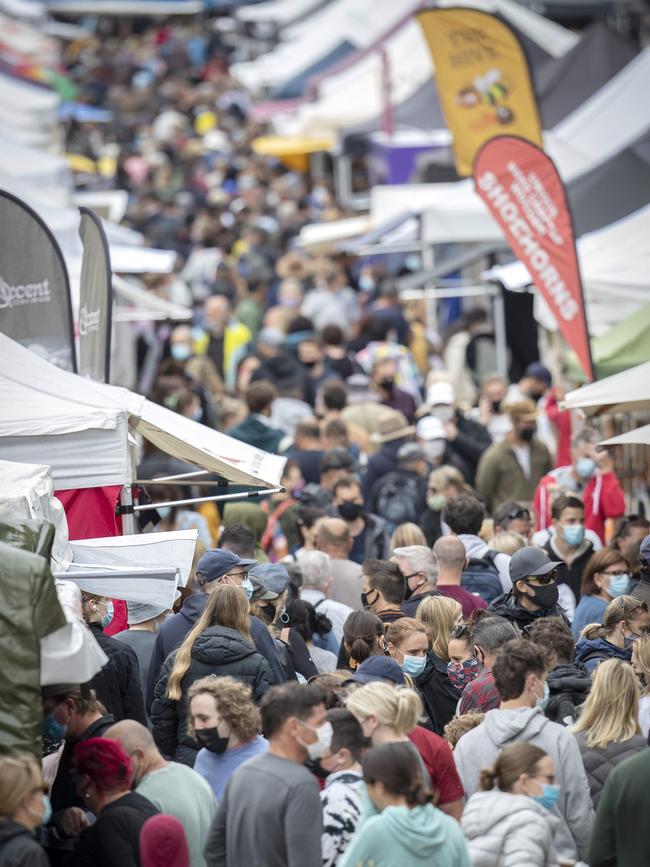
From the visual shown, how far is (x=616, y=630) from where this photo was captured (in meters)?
7.74

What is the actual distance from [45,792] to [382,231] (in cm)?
1435

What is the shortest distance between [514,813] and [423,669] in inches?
73.0

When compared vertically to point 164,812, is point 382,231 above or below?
above

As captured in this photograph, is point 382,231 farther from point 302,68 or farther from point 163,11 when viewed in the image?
point 163,11

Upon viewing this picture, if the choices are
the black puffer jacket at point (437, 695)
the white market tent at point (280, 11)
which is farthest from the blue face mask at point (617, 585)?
the white market tent at point (280, 11)

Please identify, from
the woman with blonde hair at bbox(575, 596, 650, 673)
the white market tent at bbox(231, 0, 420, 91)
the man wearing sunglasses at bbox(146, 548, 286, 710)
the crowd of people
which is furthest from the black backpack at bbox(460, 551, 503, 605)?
the white market tent at bbox(231, 0, 420, 91)

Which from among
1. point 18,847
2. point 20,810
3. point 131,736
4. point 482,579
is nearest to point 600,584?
point 482,579

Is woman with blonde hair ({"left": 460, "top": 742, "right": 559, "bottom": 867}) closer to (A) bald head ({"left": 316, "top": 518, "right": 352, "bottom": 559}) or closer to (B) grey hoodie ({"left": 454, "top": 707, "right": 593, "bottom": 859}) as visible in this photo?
(B) grey hoodie ({"left": 454, "top": 707, "right": 593, "bottom": 859})

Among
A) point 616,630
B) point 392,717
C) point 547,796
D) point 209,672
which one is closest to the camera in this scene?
point 547,796

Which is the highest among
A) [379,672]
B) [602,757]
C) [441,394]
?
[441,394]

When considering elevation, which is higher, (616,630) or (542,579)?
(542,579)

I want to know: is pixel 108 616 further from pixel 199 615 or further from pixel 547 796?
pixel 547 796

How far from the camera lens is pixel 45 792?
585 cm

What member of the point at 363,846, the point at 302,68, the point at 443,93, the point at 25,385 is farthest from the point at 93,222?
the point at 302,68
